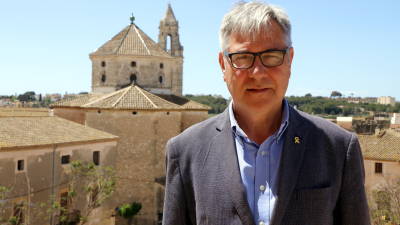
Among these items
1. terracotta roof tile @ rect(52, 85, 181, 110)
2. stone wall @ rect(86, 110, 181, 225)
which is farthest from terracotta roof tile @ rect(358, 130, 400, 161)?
stone wall @ rect(86, 110, 181, 225)

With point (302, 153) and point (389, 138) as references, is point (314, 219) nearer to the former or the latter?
point (302, 153)

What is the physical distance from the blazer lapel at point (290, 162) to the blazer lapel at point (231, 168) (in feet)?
0.49

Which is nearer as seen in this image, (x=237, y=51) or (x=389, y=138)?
(x=237, y=51)

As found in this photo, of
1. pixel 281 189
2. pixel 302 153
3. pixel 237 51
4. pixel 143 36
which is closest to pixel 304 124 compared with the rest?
pixel 302 153

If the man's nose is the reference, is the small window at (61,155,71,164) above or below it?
below

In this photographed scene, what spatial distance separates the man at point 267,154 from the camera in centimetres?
207

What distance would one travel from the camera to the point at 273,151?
221 centimetres

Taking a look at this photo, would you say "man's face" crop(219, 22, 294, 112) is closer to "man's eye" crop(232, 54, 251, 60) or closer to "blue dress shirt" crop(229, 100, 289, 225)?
"man's eye" crop(232, 54, 251, 60)

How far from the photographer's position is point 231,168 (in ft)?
7.17

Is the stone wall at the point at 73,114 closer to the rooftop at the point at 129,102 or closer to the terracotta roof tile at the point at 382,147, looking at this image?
the rooftop at the point at 129,102

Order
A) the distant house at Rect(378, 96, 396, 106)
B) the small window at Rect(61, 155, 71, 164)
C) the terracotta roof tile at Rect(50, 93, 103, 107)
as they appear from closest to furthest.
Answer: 1. the small window at Rect(61, 155, 71, 164)
2. the terracotta roof tile at Rect(50, 93, 103, 107)
3. the distant house at Rect(378, 96, 396, 106)

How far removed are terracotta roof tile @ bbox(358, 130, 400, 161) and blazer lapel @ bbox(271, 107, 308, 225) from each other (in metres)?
20.2

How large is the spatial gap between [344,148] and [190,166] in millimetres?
829

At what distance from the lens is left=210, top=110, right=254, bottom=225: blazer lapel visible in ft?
6.84
